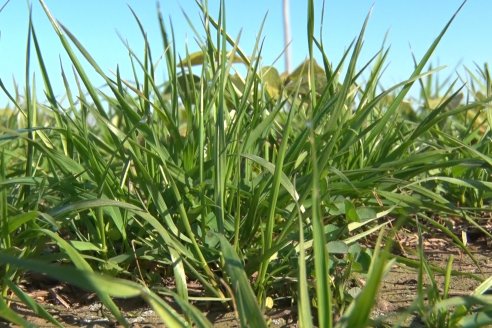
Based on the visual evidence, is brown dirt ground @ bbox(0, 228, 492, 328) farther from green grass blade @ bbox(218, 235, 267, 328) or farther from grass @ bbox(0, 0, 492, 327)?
green grass blade @ bbox(218, 235, 267, 328)

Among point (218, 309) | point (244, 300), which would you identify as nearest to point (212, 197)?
point (218, 309)

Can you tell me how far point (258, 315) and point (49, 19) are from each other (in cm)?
79

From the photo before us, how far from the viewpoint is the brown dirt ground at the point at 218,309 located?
3.74 feet

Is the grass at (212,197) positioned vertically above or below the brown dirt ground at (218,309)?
above

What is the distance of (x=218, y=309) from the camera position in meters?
1.18

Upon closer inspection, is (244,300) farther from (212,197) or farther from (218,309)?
(212,197)

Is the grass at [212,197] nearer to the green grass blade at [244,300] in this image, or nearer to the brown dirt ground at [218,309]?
the brown dirt ground at [218,309]

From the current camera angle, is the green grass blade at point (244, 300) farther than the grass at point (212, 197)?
No

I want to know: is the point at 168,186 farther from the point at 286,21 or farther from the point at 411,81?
the point at 286,21

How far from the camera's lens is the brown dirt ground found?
3.74ft

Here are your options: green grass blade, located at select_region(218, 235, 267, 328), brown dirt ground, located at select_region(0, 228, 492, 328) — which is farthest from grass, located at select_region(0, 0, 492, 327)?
green grass blade, located at select_region(218, 235, 267, 328)

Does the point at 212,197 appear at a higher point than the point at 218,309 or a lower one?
higher

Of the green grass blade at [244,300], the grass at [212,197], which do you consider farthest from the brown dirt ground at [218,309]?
the green grass blade at [244,300]

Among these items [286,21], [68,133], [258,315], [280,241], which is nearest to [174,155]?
[68,133]
